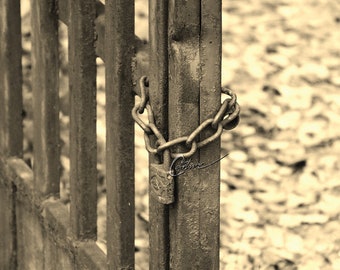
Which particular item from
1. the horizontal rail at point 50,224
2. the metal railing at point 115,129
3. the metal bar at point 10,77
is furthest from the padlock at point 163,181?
the metal bar at point 10,77

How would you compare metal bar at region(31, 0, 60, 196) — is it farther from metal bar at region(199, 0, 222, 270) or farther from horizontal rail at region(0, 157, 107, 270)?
metal bar at region(199, 0, 222, 270)

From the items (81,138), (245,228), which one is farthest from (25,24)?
(81,138)

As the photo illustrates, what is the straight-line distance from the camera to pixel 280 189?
3510mm

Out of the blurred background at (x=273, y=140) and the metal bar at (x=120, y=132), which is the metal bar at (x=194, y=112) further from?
the blurred background at (x=273, y=140)

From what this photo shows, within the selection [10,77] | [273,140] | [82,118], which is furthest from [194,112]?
[273,140]

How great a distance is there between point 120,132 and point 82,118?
243mm

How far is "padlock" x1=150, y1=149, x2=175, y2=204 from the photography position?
1631 millimetres

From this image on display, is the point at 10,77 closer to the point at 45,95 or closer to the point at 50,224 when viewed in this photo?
the point at 45,95

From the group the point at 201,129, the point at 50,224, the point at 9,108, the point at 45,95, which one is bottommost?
the point at 50,224

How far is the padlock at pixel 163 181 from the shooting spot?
1.63 m

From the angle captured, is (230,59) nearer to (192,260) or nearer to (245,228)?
(245,228)

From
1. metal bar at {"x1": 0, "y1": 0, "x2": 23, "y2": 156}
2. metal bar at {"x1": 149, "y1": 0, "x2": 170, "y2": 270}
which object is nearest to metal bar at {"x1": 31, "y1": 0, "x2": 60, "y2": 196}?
metal bar at {"x1": 0, "y1": 0, "x2": 23, "y2": 156}

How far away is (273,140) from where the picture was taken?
3.56m

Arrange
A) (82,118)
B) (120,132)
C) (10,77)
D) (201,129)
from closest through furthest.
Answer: (201,129)
(120,132)
(82,118)
(10,77)
